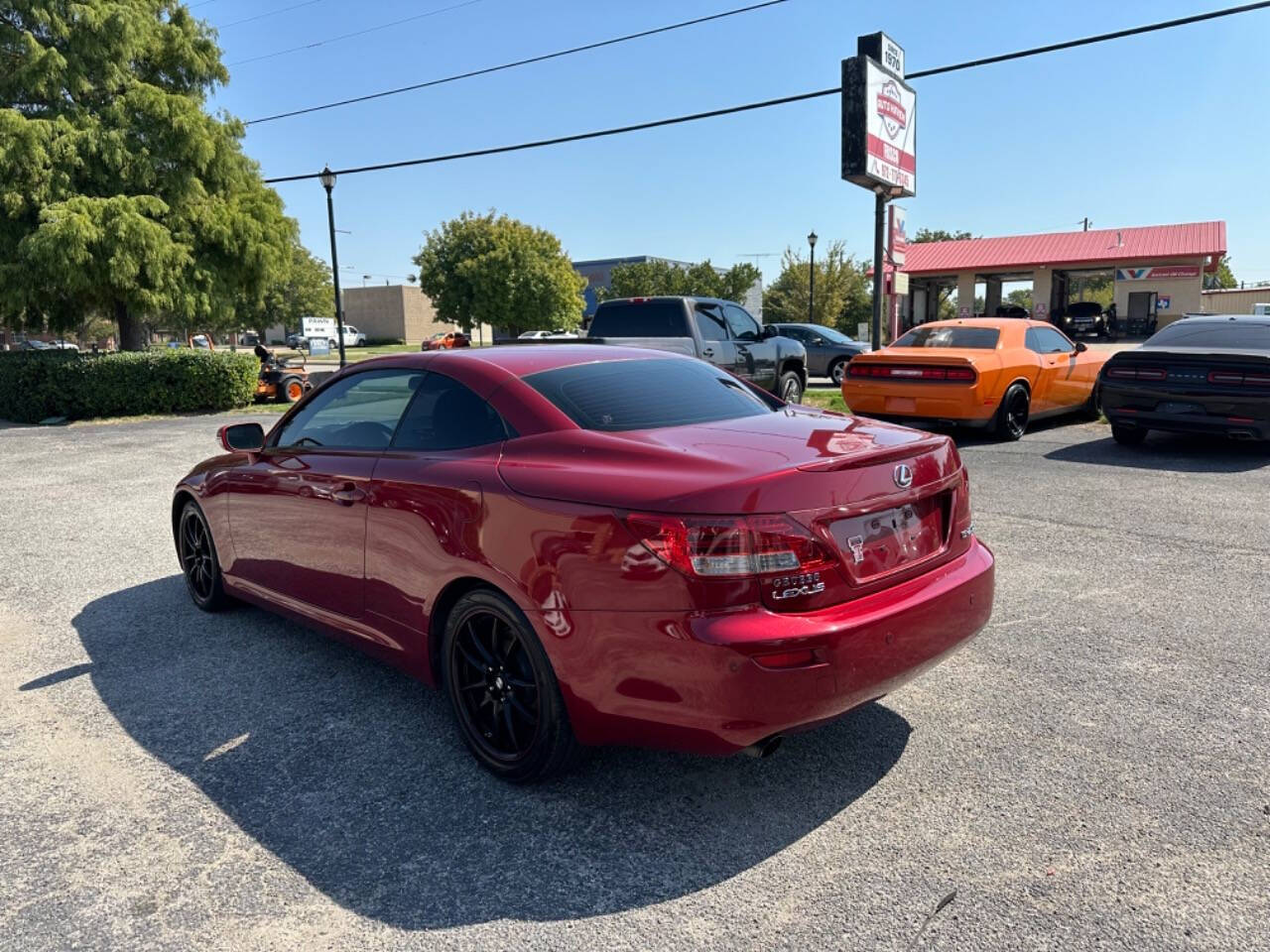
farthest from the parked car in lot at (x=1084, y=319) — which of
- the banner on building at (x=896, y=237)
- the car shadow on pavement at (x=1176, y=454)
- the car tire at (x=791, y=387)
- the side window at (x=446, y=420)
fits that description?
the side window at (x=446, y=420)

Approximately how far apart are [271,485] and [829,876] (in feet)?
10.2

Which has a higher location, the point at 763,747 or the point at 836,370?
the point at 836,370

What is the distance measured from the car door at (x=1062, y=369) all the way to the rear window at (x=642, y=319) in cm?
464

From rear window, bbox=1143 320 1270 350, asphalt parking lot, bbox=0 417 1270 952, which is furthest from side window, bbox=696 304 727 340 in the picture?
asphalt parking lot, bbox=0 417 1270 952

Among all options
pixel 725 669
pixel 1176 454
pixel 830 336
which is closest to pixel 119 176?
pixel 830 336

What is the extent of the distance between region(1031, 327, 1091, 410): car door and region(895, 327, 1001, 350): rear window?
882 mm

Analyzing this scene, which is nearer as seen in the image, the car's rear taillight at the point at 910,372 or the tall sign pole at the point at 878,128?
the car's rear taillight at the point at 910,372

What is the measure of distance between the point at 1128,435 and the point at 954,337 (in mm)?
2286

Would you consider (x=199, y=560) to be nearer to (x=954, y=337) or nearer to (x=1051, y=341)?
(x=954, y=337)

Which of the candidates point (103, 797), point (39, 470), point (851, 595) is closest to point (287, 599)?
point (103, 797)

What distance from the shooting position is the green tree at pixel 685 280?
188 ft

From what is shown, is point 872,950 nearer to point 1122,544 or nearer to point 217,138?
point 1122,544

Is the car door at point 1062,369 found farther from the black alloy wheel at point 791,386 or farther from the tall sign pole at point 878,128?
the black alloy wheel at point 791,386

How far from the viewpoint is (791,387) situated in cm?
1449
